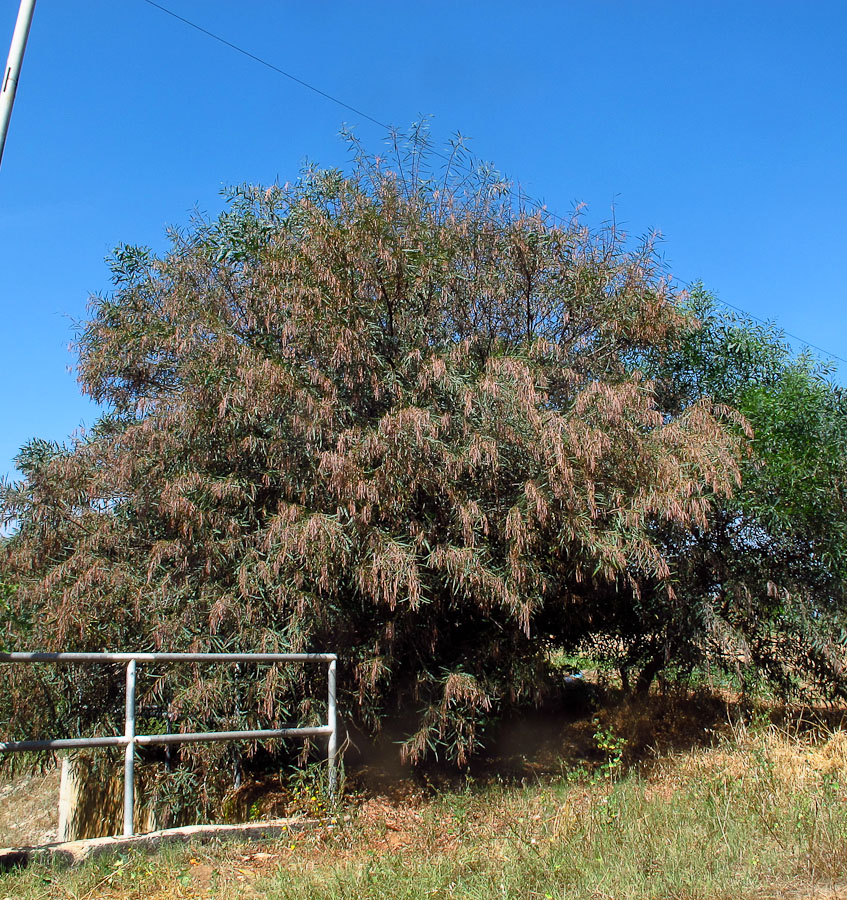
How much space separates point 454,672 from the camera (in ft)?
27.1

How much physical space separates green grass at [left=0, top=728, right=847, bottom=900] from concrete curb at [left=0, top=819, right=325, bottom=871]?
11 cm

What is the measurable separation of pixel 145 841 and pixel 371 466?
12.3 ft

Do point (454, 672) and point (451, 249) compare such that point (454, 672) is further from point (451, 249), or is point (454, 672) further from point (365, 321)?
point (451, 249)

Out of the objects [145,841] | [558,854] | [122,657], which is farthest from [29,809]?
[558,854]

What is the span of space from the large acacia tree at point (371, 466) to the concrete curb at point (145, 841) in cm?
141

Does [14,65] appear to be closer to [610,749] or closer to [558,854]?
[558,854]

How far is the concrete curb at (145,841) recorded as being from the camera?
516 centimetres

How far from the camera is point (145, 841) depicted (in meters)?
5.54

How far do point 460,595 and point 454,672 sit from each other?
28.6 inches

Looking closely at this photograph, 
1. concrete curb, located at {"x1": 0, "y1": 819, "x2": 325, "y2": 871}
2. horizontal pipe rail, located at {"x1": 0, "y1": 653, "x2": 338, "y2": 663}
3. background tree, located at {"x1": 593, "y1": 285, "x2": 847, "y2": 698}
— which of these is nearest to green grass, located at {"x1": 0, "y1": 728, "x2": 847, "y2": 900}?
concrete curb, located at {"x1": 0, "y1": 819, "x2": 325, "y2": 871}

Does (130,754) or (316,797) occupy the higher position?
(130,754)

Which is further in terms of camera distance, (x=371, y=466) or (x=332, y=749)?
(x=371, y=466)

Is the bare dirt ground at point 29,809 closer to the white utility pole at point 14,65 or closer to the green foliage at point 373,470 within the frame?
the green foliage at point 373,470

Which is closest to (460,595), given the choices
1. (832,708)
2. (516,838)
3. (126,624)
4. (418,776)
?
(418,776)
